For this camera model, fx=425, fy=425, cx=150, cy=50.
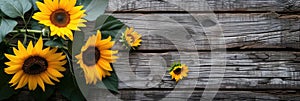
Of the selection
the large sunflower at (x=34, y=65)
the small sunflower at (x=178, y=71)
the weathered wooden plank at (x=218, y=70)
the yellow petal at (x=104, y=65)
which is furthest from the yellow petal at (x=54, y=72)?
the small sunflower at (x=178, y=71)

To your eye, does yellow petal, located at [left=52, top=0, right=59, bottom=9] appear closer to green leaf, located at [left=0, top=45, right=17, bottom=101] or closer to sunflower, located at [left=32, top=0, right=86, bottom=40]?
sunflower, located at [left=32, top=0, right=86, bottom=40]

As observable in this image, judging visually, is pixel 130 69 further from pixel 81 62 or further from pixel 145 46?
pixel 81 62

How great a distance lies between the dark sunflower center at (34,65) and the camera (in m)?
1.11

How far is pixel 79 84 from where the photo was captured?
1.22 m

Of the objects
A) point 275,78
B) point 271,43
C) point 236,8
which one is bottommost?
point 275,78

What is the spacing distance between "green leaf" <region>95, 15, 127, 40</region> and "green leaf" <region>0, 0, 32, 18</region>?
20cm

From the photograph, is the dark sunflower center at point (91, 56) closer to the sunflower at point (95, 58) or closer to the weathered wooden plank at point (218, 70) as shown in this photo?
the sunflower at point (95, 58)

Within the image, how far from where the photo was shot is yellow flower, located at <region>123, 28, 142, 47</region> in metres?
1.28

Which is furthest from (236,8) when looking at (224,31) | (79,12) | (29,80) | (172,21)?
(29,80)

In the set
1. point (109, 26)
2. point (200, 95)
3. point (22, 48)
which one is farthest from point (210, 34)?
point (22, 48)

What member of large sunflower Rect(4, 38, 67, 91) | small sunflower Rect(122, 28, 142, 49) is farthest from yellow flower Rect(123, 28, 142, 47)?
large sunflower Rect(4, 38, 67, 91)

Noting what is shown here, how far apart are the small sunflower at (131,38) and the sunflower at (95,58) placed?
0.08m

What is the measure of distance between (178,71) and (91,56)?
30 centimetres

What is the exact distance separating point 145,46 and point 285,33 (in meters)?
0.44
